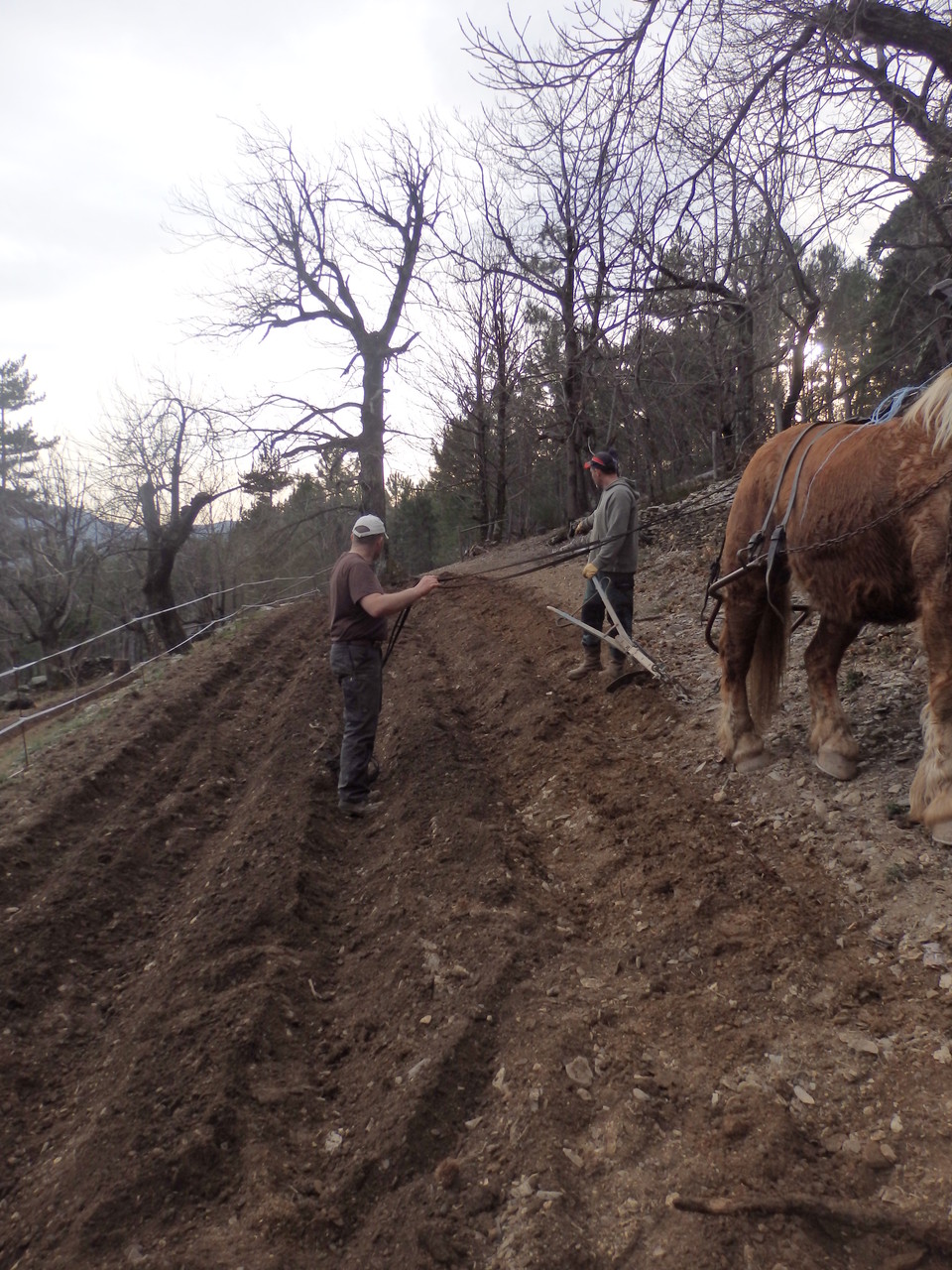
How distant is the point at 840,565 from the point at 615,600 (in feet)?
10.1

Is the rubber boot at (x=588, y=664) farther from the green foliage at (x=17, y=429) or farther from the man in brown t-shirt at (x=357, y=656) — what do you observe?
the green foliage at (x=17, y=429)

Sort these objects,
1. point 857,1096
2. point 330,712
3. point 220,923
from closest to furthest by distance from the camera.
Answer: point 857,1096 → point 220,923 → point 330,712

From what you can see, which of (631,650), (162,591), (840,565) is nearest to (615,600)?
(631,650)

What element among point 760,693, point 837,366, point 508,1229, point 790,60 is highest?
point 837,366

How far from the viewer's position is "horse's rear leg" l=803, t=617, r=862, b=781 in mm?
4438

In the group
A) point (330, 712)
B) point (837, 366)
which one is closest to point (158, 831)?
point (330, 712)

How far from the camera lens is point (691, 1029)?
2.83 m

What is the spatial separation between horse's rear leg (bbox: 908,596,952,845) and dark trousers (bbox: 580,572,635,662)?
11.3 feet

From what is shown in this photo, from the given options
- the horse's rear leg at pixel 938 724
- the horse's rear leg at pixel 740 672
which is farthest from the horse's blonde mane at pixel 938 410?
the horse's rear leg at pixel 740 672

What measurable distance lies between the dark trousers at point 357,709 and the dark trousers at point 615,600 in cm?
231

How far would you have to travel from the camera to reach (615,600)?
704 centimetres

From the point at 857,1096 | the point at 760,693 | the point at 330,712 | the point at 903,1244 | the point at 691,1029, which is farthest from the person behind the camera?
the point at 330,712

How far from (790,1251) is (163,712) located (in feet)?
24.6

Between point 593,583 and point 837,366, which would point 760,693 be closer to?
point 593,583
